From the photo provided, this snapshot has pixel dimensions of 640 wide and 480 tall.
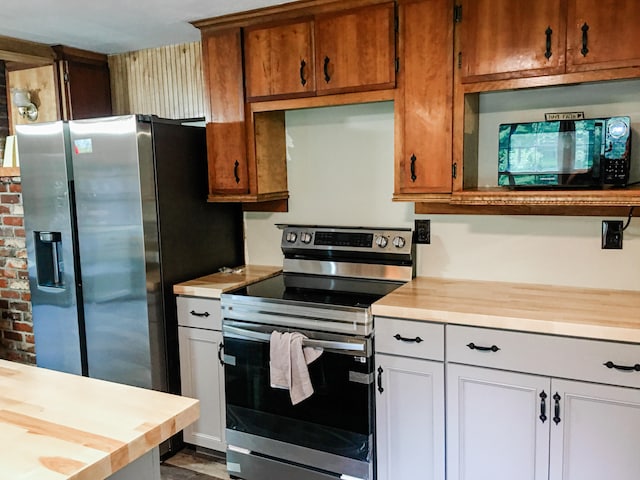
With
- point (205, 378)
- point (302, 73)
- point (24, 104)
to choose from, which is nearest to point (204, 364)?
point (205, 378)

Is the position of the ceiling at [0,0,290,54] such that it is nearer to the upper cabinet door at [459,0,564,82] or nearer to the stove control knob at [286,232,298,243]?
the upper cabinet door at [459,0,564,82]

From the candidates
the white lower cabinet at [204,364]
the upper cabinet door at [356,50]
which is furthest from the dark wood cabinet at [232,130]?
the white lower cabinet at [204,364]

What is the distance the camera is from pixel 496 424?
212cm

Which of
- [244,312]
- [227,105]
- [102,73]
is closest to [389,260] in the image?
[244,312]

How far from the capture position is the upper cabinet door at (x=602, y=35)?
2.00m

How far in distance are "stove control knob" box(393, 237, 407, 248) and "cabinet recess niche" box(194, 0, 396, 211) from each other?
707 millimetres

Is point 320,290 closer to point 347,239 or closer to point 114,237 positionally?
point 347,239

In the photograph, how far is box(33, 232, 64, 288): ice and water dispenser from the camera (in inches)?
119

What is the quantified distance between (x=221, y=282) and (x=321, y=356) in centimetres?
77

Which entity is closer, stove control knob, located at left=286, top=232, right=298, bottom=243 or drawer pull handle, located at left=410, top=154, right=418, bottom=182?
drawer pull handle, located at left=410, top=154, right=418, bottom=182

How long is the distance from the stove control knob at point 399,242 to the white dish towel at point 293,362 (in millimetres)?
704

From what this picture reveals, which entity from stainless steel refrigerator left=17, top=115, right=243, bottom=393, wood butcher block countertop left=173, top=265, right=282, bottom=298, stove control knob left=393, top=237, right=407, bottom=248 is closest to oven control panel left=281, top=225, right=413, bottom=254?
stove control knob left=393, top=237, right=407, bottom=248

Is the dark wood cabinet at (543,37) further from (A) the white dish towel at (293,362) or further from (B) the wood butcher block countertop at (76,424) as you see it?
(B) the wood butcher block countertop at (76,424)

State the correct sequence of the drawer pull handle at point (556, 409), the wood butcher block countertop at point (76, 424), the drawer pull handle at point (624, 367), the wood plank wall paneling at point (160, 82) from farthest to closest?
1. the wood plank wall paneling at point (160, 82)
2. the drawer pull handle at point (556, 409)
3. the drawer pull handle at point (624, 367)
4. the wood butcher block countertop at point (76, 424)
